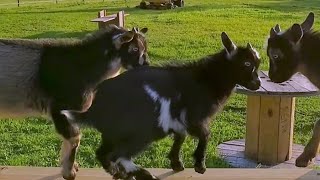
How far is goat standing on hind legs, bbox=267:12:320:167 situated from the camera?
11.7 ft

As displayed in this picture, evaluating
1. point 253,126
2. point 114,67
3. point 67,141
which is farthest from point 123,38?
point 253,126

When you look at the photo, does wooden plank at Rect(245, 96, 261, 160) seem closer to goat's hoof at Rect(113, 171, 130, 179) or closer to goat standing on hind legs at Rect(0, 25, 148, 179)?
goat standing on hind legs at Rect(0, 25, 148, 179)

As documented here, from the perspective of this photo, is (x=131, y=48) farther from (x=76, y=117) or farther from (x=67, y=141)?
(x=76, y=117)

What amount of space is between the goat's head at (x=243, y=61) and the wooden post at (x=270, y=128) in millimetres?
2831

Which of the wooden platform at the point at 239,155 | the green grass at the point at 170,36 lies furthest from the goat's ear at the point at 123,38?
the wooden platform at the point at 239,155

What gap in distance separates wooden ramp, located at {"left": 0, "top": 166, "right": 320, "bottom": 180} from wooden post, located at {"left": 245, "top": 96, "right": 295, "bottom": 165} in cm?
223

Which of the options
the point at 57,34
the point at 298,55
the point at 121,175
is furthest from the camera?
the point at 57,34

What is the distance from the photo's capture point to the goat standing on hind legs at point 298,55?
3562 mm

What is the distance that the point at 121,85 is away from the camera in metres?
2.69

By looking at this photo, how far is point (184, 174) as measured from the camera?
132 inches

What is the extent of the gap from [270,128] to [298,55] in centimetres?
226

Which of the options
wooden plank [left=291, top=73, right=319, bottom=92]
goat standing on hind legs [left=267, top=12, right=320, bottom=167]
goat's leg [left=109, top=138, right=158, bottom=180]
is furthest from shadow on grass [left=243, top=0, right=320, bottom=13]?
goat's leg [left=109, top=138, right=158, bottom=180]

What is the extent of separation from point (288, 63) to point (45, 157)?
2.71 meters

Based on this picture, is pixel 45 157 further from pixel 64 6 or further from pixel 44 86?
pixel 64 6
